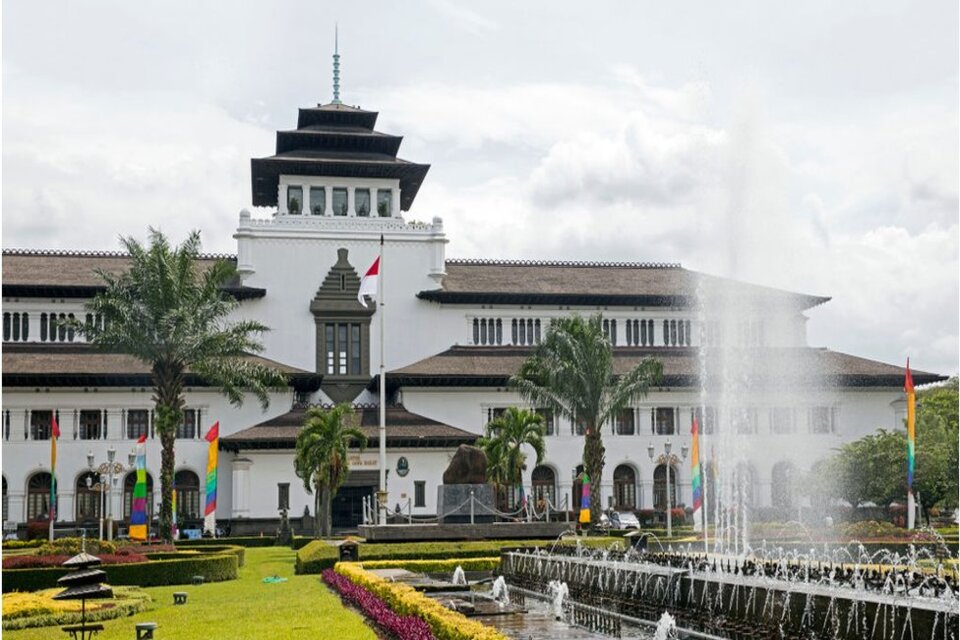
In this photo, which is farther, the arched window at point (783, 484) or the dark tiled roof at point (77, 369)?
the arched window at point (783, 484)

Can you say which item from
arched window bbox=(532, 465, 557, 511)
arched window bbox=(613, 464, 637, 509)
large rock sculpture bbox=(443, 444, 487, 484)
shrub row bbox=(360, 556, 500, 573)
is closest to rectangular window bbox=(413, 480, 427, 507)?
arched window bbox=(532, 465, 557, 511)

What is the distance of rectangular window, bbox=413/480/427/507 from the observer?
56.9 metres

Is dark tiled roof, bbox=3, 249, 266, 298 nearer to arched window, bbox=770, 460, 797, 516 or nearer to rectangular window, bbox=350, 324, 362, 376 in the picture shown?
rectangular window, bbox=350, 324, 362, 376

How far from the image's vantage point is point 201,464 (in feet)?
188

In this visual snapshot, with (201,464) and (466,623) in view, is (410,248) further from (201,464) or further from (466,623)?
(466,623)

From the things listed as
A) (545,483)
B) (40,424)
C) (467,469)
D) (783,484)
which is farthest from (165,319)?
(783,484)

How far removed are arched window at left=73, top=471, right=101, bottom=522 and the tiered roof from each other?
1780 cm

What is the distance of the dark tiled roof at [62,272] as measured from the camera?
5906cm

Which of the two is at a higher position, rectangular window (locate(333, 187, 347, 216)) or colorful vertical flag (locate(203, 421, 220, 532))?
rectangular window (locate(333, 187, 347, 216))

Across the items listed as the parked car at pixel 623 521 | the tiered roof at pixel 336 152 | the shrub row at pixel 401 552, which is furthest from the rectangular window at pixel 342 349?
the shrub row at pixel 401 552

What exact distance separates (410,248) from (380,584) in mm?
41245

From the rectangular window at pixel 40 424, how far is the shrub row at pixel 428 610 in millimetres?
35274

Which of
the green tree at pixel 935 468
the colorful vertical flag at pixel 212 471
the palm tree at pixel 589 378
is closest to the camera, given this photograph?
the colorful vertical flag at pixel 212 471

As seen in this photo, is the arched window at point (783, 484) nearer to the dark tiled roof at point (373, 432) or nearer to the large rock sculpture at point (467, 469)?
the dark tiled roof at point (373, 432)
